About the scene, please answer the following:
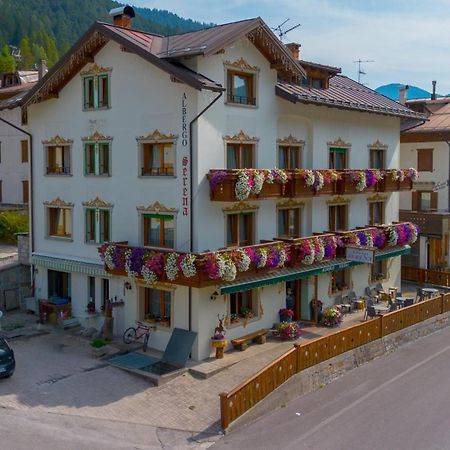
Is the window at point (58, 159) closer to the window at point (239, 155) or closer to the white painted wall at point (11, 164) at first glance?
the window at point (239, 155)

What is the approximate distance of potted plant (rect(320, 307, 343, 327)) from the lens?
26375 mm

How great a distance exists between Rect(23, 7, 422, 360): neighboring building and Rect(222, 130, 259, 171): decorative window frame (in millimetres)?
85

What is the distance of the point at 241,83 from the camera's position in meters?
23.8

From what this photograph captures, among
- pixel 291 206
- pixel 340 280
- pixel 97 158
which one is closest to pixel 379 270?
pixel 340 280

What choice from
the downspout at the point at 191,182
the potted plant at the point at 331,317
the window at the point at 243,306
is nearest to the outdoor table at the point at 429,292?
the potted plant at the point at 331,317

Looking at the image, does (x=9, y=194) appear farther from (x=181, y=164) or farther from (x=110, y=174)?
(x=181, y=164)

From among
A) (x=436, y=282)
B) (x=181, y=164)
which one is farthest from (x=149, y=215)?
(x=436, y=282)

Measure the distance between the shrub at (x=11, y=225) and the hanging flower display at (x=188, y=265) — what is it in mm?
21548

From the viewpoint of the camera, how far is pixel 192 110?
2167cm

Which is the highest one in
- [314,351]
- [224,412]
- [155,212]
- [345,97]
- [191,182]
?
[345,97]

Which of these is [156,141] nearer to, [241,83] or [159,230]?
[159,230]

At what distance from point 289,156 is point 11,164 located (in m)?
28.8

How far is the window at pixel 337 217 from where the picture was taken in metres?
28.7

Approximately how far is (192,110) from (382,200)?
14.0 m
